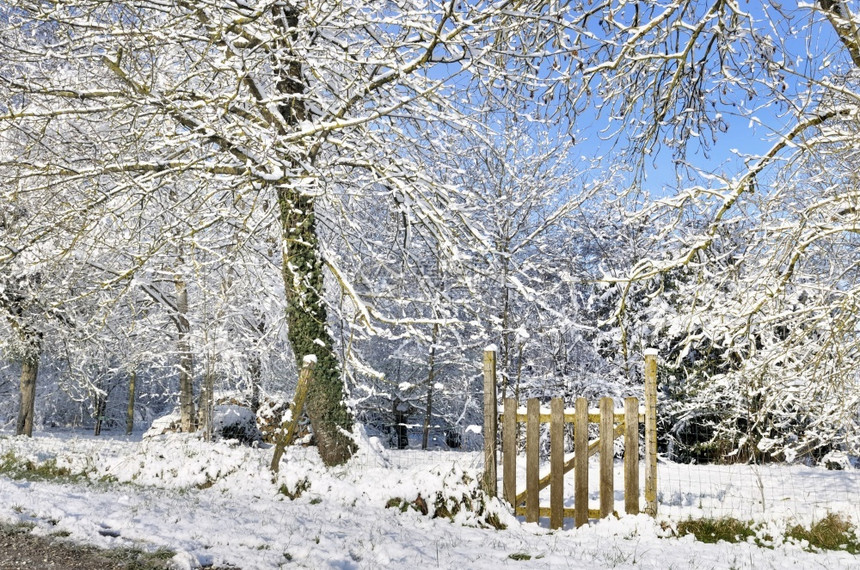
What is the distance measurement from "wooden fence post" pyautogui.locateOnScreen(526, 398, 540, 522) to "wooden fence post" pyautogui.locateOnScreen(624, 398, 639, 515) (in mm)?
898

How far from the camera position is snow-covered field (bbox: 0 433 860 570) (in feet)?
15.8

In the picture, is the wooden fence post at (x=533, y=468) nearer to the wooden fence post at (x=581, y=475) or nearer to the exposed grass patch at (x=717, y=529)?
the wooden fence post at (x=581, y=475)

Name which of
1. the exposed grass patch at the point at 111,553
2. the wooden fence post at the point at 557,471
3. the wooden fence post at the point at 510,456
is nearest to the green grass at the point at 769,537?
the wooden fence post at the point at 557,471

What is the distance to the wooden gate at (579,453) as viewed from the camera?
6.78 meters

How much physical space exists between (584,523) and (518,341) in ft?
Result: 27.4

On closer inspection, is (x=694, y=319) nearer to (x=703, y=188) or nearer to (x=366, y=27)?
(x=703, y=188)

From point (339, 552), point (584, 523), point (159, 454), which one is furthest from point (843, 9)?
point (159, 454)

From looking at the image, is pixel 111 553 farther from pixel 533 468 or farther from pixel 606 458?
pixel 606 458

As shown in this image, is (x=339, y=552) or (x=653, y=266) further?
(x=653, y=266)

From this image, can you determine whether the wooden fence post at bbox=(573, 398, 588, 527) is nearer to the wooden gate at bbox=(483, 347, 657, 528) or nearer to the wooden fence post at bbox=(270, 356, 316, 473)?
the wooden gate at bbox=(483, 347, 657, 528)

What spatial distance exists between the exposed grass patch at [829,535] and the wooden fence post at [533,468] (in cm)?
240

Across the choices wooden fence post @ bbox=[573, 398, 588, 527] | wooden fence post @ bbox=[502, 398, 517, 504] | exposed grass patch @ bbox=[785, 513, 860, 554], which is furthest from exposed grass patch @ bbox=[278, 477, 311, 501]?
exposed grass patch @ bbox=[785, 513, 860, 554]

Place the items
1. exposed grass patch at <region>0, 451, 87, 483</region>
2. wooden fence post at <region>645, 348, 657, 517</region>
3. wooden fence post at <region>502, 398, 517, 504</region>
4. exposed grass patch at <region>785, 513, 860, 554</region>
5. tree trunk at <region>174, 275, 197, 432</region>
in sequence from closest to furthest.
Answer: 1. exposed grass patch at <region>785, 513, 860, 554</region>
2. wooden fence post at <region>645, 348, 657, 517</region>
3. wooden fence post at <region>502, 398, 517, 504</region>
4. exposed grass patch at <region>0, 451, 87, 483</region>
5. tree trunk at <region>174, 275, 197, 432</region>

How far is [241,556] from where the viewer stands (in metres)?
4.45
